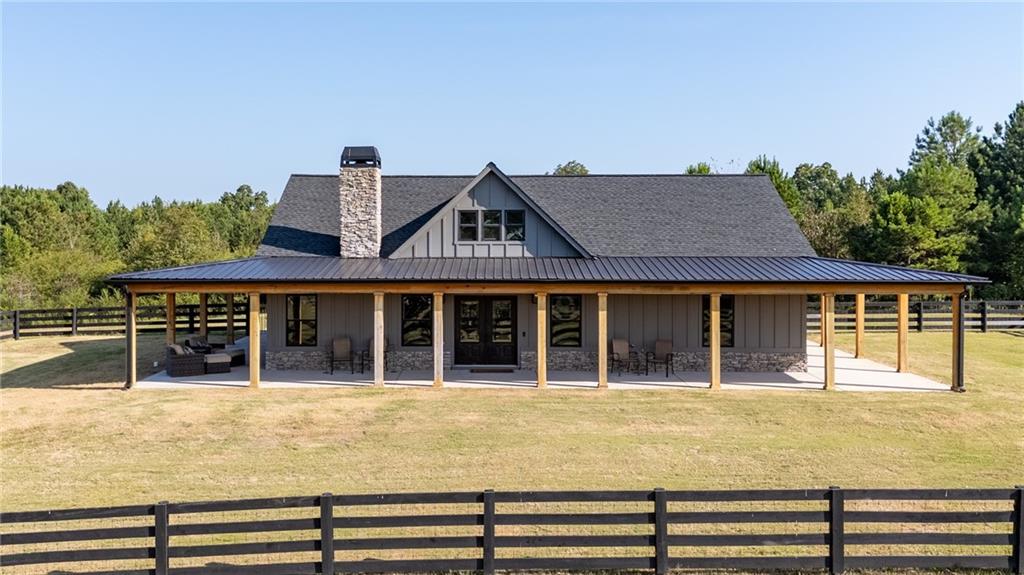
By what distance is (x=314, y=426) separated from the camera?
41.3 feet

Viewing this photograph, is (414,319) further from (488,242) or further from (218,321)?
(218,321)

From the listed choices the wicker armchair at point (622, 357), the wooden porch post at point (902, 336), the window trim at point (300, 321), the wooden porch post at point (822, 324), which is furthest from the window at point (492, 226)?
the wooden porch post at point (902, 336)

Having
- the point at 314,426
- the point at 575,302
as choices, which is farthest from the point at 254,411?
the point at 575,302

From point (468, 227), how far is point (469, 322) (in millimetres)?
2629

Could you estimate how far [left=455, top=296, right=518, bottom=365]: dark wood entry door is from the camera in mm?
18234

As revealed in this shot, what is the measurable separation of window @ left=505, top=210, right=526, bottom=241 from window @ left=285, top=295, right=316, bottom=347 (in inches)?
220

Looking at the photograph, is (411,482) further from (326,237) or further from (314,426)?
(326,237)

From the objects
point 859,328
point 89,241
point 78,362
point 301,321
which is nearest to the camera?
point 301,321

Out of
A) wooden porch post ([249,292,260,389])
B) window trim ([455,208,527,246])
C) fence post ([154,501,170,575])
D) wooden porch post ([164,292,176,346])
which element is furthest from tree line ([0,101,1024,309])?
fence post ([154,501,170,575])

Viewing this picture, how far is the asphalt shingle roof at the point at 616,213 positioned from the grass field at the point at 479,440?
16.9ft

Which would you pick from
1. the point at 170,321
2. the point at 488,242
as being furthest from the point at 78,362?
the point at 488,242

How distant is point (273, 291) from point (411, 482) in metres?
7.96

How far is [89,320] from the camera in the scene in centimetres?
2789

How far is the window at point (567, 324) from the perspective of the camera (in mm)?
17984
